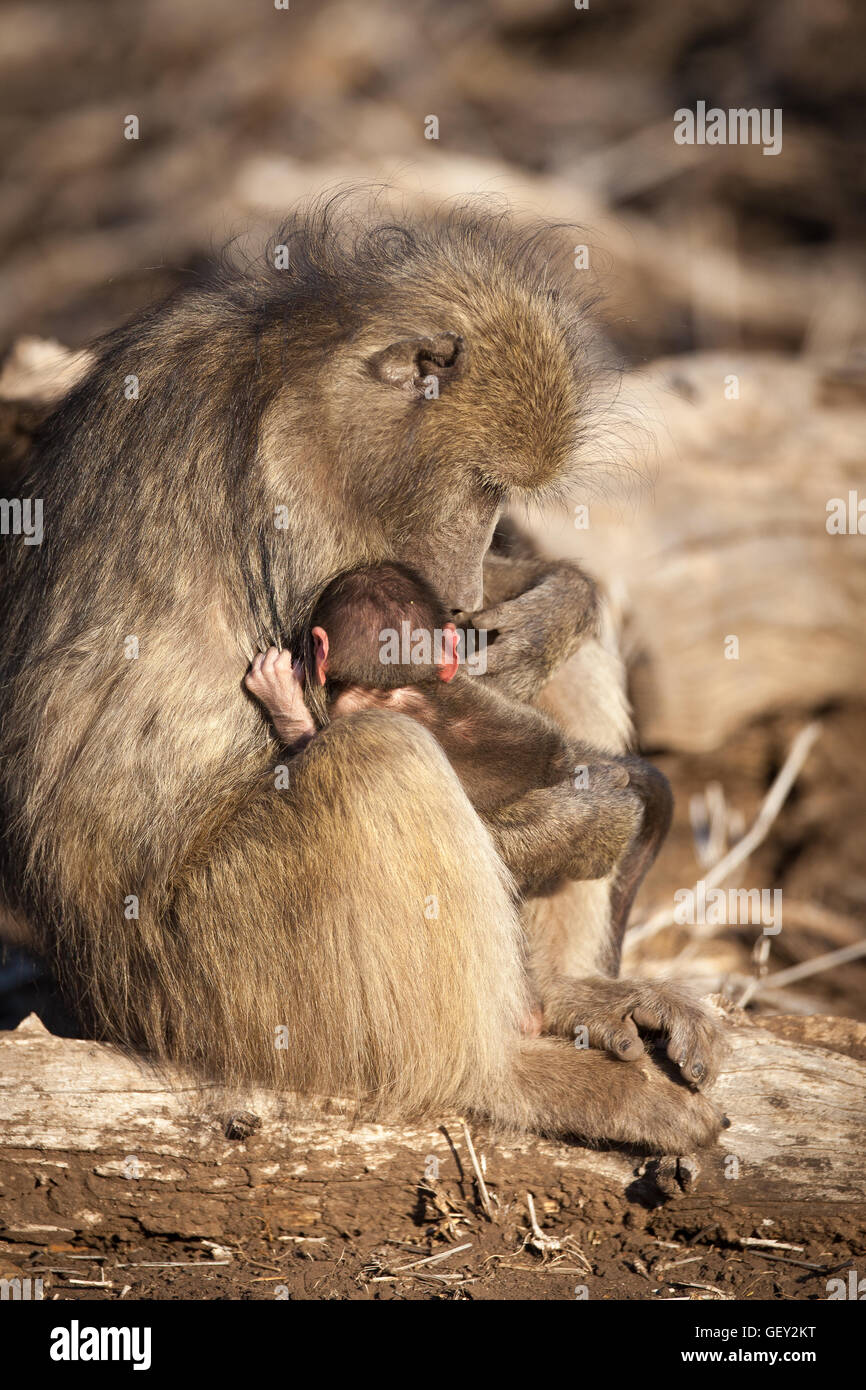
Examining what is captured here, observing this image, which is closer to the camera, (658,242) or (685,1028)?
(685,1028)

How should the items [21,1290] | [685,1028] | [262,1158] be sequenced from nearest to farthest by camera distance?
[21,1290], [262,1158], [685,1028]

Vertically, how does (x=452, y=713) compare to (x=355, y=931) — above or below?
above

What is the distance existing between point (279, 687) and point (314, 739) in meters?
0.14

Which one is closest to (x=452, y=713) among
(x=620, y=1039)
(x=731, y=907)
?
(x=620, y=1039)

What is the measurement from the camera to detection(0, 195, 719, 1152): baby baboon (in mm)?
2930

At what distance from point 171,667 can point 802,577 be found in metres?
3.12

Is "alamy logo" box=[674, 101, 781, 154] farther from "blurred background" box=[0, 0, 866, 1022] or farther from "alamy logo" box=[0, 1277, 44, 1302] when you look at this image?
"alamy logo" box=[0, 1277, 44, 1302]

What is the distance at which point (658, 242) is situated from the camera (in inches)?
301

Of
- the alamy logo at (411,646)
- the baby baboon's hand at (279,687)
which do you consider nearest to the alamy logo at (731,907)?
the alamy logo at (411,646)

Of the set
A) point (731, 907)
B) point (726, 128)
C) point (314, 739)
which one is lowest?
point (731, 907)

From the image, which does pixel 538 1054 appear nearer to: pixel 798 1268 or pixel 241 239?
pixel 798 1268

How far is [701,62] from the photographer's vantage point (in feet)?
29.3

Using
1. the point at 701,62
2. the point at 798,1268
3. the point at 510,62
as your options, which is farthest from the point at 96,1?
the point at 798,1268

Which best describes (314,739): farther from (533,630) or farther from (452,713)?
(533,630)
